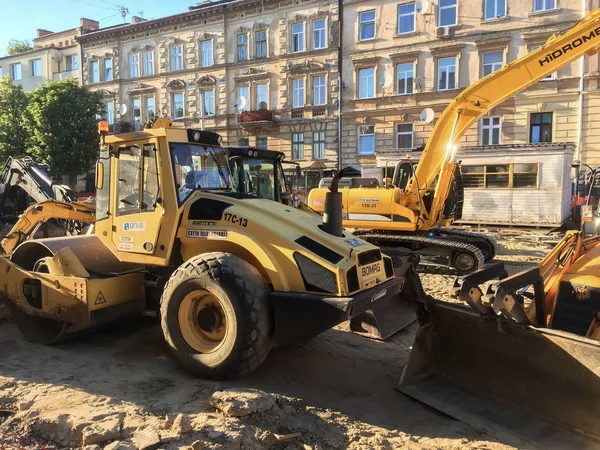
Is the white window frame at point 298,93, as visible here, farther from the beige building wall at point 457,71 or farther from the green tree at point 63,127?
the green tree at point 63,127

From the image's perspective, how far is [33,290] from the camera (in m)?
5.75

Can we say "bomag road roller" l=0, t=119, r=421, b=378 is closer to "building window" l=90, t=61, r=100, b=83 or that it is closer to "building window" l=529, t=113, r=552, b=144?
"building window" l=529, t=113, r=552, b=144

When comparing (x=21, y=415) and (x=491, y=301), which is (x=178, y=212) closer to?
(x=21, y=415)

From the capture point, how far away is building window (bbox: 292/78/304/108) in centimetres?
2939

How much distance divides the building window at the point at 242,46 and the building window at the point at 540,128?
17284 millimetres

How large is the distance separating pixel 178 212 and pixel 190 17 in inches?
1206

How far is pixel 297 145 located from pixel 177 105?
9.79 m

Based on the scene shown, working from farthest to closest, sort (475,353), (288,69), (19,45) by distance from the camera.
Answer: (19,45), (288,69), (475,353)

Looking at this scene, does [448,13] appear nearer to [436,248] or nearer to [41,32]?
[436,248]

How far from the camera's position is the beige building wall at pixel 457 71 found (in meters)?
22.6

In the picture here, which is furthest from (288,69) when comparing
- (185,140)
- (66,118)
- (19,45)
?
(19,45)

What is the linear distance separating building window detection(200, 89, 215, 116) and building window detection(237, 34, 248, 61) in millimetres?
3073

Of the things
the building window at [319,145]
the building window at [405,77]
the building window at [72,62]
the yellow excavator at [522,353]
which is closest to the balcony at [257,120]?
the building window at [319,145]

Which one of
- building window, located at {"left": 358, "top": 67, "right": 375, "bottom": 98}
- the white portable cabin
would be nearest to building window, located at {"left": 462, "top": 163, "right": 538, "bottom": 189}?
the white portable cabin
